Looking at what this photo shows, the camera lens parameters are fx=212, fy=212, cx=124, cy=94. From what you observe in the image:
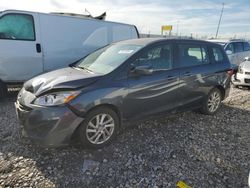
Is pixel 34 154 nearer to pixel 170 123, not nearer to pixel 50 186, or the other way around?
pixel 50 186

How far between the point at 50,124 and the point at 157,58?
206cm

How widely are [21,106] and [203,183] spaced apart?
2636mm

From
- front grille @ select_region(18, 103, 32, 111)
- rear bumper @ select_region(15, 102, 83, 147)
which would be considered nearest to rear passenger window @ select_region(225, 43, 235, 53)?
rear bumper @ select_region(15, 102, 83, 147)

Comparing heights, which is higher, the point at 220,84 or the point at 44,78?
the point at 44,78

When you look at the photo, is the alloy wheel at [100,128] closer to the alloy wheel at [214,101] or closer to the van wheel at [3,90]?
the alloy wheel at [214,101]

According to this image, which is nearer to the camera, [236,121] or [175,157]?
[175,157]

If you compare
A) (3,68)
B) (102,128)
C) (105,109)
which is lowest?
(102,128)

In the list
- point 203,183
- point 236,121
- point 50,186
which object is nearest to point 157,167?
point 203,183

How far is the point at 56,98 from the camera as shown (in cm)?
281

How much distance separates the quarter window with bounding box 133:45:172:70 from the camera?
3.47 meters

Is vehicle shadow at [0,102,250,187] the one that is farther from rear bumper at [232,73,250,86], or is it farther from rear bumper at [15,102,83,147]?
rear bumper at [232,73,250,86]

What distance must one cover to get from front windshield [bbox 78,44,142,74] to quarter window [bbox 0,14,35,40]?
1.96m

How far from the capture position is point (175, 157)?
3.08 meters

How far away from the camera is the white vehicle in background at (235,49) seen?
381 inches
